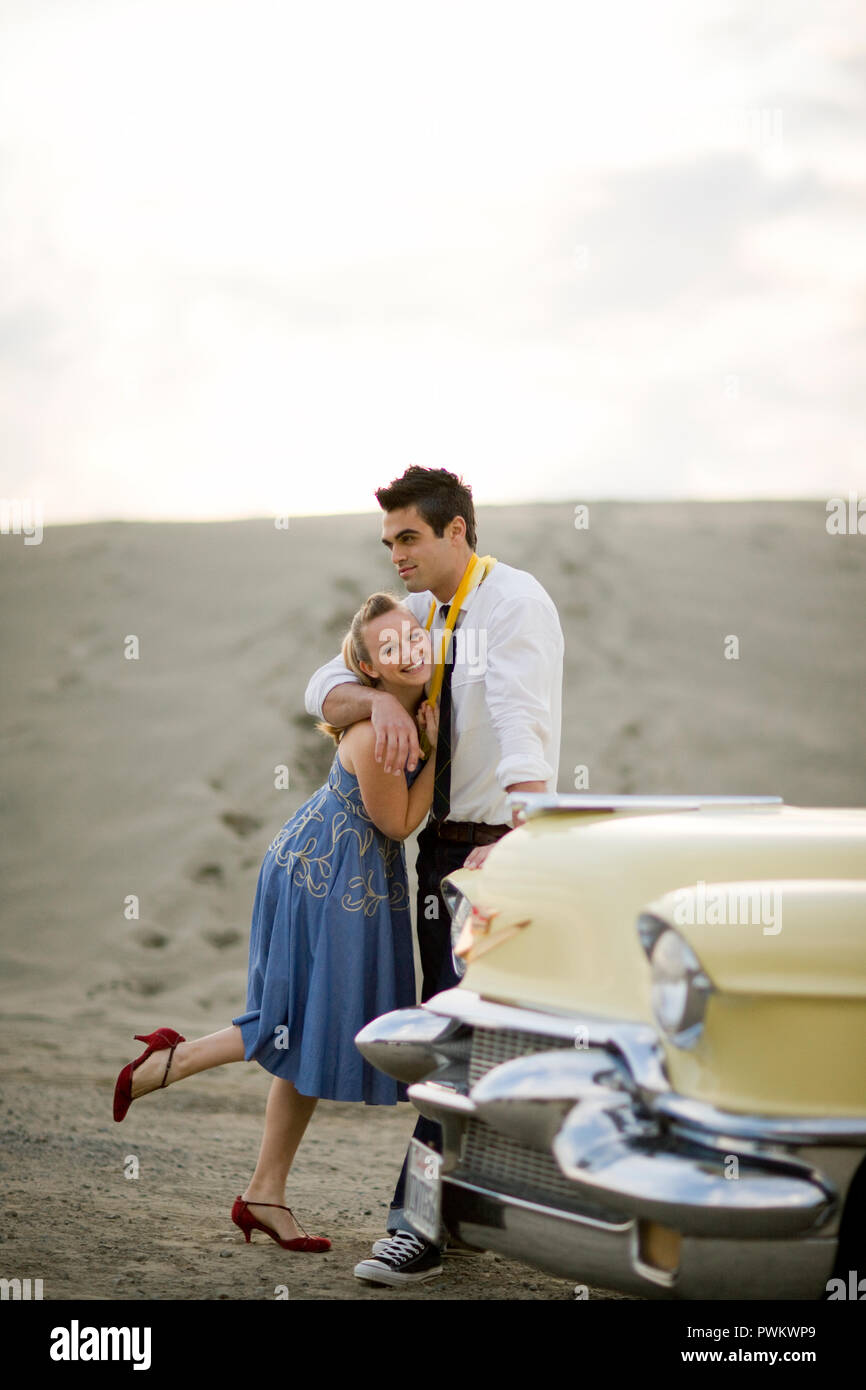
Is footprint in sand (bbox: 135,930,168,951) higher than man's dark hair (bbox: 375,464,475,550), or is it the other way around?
man's dark hair (bbox: 375,464,475,550)

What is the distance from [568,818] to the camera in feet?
9.71

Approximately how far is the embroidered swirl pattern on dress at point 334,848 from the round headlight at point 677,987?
1649 mm

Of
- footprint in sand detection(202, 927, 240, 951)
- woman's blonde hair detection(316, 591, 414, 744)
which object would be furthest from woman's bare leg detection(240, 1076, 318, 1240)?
footprint in sand detection(202, 927, 240, 951)

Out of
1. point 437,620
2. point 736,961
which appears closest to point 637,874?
→ point 736,961

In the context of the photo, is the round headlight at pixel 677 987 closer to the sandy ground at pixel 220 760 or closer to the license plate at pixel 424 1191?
the license plate at pixel 424 1191

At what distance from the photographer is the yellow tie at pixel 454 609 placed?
4.11 meters

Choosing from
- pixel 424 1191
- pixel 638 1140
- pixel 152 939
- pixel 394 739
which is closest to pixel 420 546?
pixel 394 739

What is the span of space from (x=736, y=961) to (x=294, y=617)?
1498 centimetres

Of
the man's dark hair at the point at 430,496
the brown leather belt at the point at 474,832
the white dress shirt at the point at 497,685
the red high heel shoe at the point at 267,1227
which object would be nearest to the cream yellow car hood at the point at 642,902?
the white dress shirt at the point at 497,685

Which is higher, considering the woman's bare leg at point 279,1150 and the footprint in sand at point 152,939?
the woman's bare leg at point 279,1150

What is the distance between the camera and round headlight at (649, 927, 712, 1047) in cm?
235

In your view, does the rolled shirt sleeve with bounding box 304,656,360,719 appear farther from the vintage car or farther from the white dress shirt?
the vintage car

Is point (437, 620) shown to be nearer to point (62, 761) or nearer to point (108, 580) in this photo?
point (62, 761)

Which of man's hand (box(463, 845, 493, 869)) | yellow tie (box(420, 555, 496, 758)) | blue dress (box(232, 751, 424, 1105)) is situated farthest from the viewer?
yellow tie (box(420, 555, 496, 758))
